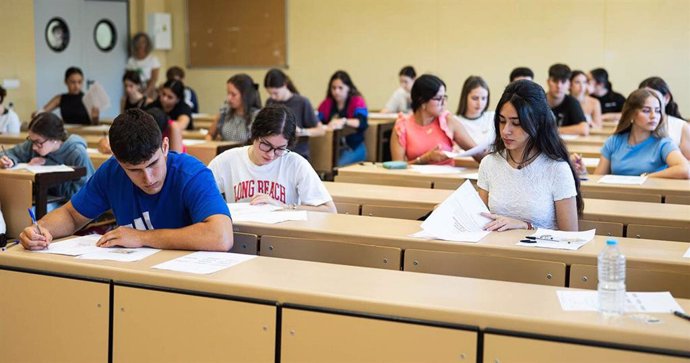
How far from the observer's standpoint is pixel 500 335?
201 cm

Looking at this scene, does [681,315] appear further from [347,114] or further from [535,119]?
[347,114]

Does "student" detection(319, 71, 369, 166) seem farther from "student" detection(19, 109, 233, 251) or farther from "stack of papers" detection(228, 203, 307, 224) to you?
"student" detection(19, 109, 233, 251)

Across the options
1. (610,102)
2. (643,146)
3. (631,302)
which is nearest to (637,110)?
(643,146)

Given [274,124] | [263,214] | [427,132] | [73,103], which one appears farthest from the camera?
[73,103]

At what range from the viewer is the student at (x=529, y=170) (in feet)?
10.3

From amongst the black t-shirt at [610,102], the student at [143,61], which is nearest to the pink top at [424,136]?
the black t-shirt at [610,102]

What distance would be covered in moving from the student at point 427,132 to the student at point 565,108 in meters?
1.93

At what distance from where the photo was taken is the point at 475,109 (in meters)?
5.90

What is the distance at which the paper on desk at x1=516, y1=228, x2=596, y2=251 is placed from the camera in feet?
9.26

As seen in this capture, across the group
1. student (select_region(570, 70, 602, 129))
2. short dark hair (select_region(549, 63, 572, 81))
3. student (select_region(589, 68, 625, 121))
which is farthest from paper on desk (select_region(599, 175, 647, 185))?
student (select_region(589, 68, 625, 121))

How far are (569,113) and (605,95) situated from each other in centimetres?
267

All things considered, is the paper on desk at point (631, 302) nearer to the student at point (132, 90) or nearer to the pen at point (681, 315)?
the pen at point (681, 315)

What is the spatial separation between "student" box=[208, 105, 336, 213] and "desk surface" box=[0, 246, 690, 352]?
1.09 m

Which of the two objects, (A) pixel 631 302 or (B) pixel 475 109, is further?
(B) pixel 475 109
